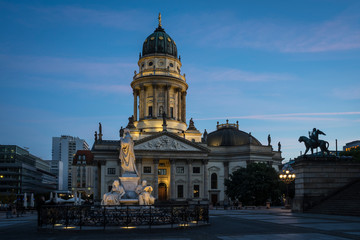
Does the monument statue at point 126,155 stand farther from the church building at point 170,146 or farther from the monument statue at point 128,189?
the church building at point 170,146

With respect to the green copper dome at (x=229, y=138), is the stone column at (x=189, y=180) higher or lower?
lower

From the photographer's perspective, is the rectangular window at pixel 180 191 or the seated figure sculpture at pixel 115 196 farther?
the rectangular window at pixel 180 191

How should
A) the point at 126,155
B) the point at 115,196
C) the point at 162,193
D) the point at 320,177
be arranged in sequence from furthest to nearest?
1. the point at 162,193
2. the point at 320,177
3. the point at 126,155
4. the point at 115,196

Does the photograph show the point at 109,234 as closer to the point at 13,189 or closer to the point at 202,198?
the point at 202,198

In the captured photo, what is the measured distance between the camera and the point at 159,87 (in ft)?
308

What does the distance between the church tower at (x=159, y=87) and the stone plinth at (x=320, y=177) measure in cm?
5145

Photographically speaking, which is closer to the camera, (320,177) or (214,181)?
(320,177)

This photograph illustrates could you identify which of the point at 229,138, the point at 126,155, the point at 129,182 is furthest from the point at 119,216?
the point at 229,138

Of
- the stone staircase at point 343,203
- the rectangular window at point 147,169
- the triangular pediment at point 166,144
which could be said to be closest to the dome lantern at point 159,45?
the triangular pediment at point 166,144

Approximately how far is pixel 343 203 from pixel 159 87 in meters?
63.2

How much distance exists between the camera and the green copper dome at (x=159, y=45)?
312 feet

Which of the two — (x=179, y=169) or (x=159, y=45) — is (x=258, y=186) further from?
(x=159, y=45)

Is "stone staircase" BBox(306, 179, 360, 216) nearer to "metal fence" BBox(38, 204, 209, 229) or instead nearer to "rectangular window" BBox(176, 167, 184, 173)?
"metal fence" BBox(38, 204, 209, 229)

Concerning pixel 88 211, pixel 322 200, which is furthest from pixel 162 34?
pixel 88 211
